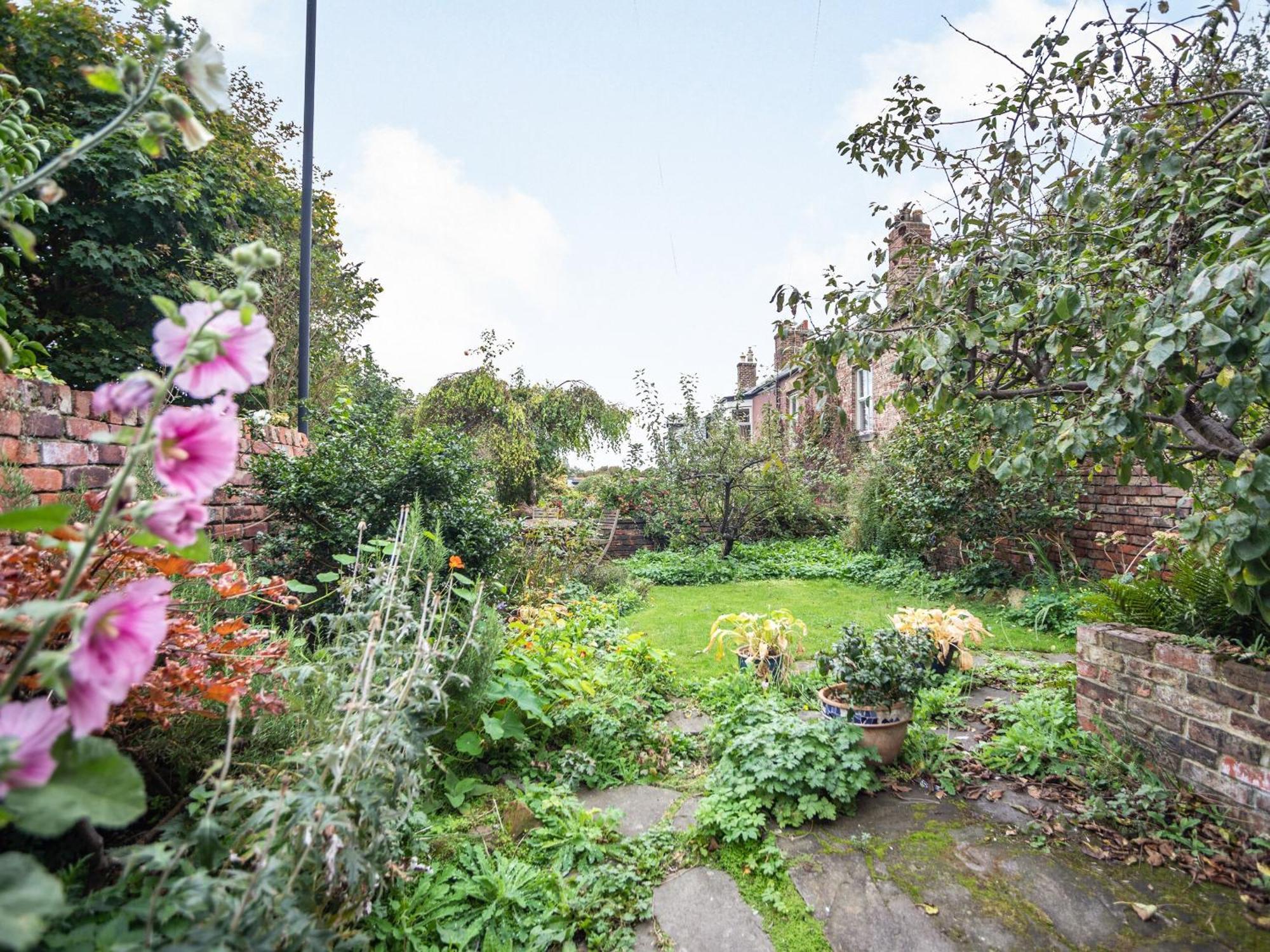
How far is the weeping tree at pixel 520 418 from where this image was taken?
10586mm

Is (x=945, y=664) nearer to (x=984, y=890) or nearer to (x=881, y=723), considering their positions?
(x=881, y=723)

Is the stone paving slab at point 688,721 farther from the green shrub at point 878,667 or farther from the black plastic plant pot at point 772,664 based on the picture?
the green shrub at point 878,667

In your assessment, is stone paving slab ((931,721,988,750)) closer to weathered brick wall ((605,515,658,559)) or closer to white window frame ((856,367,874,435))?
weathered brick wall ((605,515,658,559))

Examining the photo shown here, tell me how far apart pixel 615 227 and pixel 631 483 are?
494 cm

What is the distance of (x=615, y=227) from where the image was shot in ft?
23.8

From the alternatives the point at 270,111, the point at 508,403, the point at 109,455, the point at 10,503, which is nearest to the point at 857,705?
the point at 10,503

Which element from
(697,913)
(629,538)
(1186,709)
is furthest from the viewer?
(629,538)

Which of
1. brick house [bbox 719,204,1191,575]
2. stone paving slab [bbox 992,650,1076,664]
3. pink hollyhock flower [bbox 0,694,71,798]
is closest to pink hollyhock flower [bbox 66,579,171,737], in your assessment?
pink hollyhock flower [bbox 0,694,71,798]

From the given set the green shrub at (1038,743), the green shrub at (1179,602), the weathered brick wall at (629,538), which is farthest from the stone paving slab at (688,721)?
the weathered brick wall at (629,538)

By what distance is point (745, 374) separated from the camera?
21.0 meters

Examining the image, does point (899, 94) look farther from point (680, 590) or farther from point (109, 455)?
point (680, 590)

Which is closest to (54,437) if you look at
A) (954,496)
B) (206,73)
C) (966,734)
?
(206,73)

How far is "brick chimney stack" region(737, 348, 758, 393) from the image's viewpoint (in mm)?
20375

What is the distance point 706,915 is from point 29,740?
1952mm
